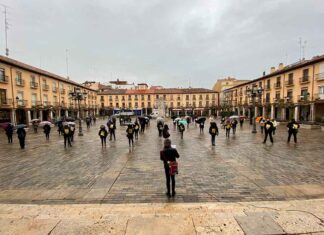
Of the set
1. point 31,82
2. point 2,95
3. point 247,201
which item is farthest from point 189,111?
point 247,201

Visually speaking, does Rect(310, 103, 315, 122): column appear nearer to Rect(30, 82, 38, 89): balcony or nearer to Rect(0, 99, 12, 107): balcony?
Rect(0, 99, 12, 107): balcony

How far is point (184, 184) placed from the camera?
5.07 metres

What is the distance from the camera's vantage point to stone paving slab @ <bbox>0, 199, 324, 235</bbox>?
294cm

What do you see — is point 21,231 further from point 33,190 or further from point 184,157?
point 184,157

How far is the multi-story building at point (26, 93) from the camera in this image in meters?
23.1

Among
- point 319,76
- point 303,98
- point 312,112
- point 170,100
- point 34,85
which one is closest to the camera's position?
point 319,76

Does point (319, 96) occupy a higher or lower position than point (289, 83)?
lower

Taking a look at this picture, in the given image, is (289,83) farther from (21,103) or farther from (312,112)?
(21,103)

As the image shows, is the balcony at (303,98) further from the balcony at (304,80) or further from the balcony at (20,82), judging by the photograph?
the balcony at (20,82)

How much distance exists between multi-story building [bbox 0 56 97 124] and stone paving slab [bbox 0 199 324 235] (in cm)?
1682

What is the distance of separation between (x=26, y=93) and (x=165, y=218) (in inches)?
1209

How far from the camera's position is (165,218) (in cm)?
324

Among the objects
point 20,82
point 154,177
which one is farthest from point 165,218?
point 20,82

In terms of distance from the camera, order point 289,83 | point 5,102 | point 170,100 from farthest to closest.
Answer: point 170,100 → point 289,83 → point 5,102
